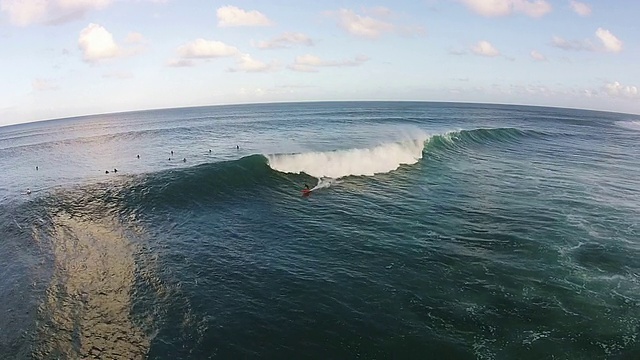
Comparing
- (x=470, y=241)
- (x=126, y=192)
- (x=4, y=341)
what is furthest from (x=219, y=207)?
(x=470, y=241)

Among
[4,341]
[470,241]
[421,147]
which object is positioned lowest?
[4,341]

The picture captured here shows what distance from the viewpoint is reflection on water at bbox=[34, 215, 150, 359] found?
14.0 m

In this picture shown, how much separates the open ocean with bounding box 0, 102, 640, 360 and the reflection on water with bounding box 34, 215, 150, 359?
3.3 inches

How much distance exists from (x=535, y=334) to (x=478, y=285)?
11.3 ft

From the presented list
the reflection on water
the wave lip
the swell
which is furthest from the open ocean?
the wave lip

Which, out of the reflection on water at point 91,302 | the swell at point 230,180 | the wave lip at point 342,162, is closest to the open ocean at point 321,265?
the reflection on water at point 91,302

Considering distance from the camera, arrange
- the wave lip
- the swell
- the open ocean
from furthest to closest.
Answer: the wave lip
the swell
the open ocean

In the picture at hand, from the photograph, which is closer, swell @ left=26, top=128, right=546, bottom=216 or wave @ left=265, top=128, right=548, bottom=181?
swell @ left=26, top=128, right=546, bottom=216

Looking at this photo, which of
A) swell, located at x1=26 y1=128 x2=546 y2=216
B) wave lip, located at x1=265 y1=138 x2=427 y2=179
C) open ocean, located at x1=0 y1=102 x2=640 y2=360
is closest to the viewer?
open ocean, located at x1=0 y1=102 x2=640 y2=360

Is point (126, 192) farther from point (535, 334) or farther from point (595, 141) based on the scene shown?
point (595, 141)

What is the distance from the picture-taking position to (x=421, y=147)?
50281 mm

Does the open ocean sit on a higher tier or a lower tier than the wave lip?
lower

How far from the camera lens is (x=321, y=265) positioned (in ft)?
63.8

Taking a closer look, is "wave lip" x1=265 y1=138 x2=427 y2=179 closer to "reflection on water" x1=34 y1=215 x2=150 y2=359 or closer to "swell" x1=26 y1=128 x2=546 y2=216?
"swell" x1=26 y1=128 x2=546 y2=216
